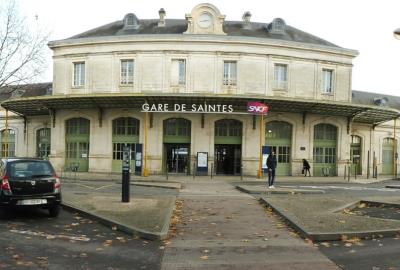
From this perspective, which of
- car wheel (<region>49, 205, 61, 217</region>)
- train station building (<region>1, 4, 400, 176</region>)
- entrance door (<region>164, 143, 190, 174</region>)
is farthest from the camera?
entrance door (<region>164, 143, 190, 174</region>)

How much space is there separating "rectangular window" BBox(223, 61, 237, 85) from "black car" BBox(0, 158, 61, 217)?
68.6ft

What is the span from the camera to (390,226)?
10031mm

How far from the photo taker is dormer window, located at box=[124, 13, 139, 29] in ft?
114

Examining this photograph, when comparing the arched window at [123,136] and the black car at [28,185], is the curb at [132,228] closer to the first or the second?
the black car at [28,185]

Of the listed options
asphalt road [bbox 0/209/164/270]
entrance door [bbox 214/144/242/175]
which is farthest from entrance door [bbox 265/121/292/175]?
asphalt road [bbox 0/209/164/270]

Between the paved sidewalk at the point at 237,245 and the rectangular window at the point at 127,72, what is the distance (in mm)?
20393

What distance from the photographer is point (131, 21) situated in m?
35.0

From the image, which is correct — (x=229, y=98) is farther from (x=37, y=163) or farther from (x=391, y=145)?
(x=391, y=145)

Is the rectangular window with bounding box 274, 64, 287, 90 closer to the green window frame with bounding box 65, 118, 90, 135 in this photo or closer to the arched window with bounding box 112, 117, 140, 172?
the arched window with bounding box 112, 117, 140, 172

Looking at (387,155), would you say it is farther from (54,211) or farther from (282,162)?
(54,211)

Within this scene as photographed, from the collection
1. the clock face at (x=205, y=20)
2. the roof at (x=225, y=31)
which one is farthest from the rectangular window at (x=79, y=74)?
the clock face at (x=205, y=20)

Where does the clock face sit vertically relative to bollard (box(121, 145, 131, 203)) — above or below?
above

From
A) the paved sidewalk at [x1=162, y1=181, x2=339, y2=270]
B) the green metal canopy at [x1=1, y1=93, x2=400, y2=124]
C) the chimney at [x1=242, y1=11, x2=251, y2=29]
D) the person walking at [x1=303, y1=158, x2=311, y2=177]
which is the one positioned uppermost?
the chimney at [x1=242, y1=11, x2=251, y2=29]

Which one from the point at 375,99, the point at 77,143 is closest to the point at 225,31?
the point at 77,143
